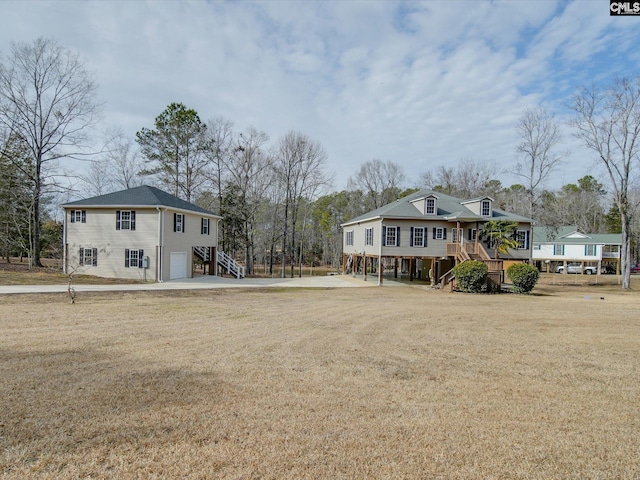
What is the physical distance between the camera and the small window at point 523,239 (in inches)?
981

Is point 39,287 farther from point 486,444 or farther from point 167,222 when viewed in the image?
point 486,444

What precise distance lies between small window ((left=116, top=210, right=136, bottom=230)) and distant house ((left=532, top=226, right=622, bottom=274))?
3984 cm

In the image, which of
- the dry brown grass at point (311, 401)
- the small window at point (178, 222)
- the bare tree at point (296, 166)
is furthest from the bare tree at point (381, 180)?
the dry brown grass at point (311, 401)

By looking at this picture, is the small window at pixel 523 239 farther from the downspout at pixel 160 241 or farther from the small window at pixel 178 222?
the downspout at pixel 160 241

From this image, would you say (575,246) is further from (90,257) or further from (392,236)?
(90,257)

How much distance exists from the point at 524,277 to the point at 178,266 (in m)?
19.8

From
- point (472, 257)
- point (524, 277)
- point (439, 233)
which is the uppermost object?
point (439, 233)

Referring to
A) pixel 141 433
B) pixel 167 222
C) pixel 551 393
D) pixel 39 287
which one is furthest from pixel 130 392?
pixel 167 222

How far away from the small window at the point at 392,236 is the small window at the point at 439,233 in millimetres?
2460

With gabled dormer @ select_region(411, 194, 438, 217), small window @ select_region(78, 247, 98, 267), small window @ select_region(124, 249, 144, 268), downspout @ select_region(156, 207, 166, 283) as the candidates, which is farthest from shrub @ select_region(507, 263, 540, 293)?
small window @ select_region(78, 247, 98, 267)

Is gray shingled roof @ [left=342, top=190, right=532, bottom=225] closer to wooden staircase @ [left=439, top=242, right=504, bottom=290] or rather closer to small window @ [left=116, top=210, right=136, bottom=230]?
wooden staircase @ [left=439, top=242, right=504, bottom=290]

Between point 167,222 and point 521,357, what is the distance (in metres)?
20.1

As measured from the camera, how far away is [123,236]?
22.4 meters

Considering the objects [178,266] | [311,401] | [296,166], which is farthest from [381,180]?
[311,401]
